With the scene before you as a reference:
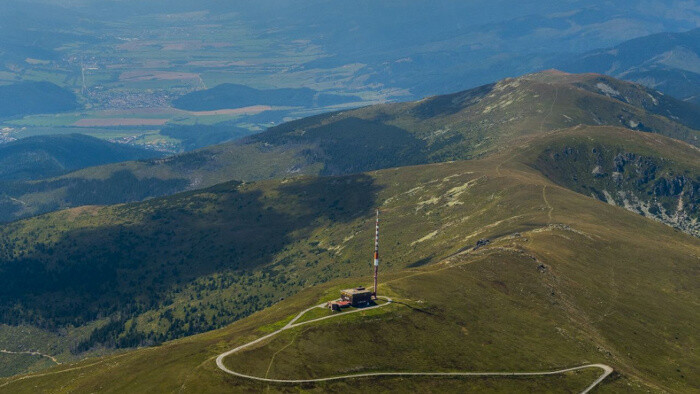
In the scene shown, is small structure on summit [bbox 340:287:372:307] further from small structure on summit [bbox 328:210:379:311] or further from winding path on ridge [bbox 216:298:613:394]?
winding path on ridge [bbox 216:298:613:394]

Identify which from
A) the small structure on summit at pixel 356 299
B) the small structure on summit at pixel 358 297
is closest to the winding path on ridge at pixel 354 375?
the small structure on summit at pixel 358 297

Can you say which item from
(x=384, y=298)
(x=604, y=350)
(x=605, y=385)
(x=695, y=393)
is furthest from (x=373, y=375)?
(x=695, y=393)

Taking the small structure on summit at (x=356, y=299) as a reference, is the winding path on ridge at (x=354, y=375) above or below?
below

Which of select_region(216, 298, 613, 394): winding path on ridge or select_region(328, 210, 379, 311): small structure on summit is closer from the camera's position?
select_region(216, 298, 613, 394): winding path on ridge

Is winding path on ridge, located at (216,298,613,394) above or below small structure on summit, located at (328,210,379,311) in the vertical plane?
below

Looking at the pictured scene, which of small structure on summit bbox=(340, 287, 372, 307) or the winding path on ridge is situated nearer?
the winding path on ridge

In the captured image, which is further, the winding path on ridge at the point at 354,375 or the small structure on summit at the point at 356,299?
the small structure on summit at the point at 356,299

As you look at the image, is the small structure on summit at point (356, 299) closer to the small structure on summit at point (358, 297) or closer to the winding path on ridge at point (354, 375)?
the small structure on summit at point (358, 297)

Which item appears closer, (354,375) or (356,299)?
(354,375)

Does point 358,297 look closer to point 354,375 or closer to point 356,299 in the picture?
point 356,299

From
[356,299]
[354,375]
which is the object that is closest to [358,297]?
[356,299]

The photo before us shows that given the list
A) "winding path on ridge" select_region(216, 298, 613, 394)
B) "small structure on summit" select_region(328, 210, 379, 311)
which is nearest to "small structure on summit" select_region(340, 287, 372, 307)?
"small structure on summit" select_region(328, 210, 379, 311)
